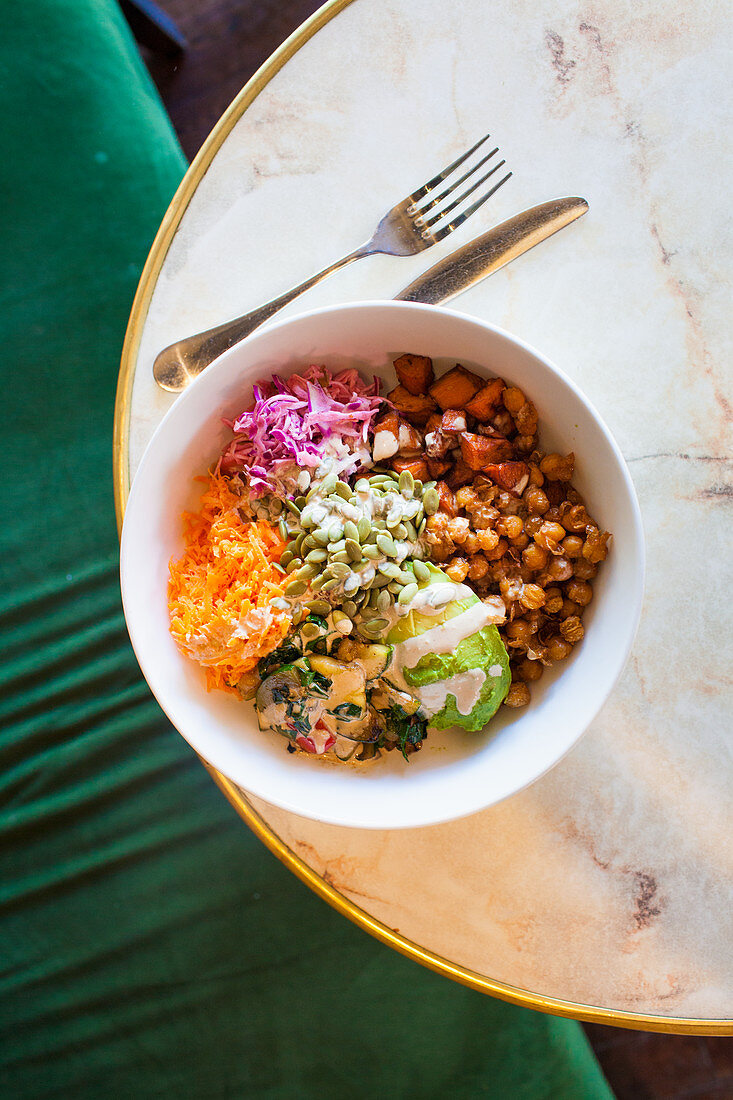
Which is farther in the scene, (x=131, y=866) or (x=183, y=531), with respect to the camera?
(x=131, y=866)

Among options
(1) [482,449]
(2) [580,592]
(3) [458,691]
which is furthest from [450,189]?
(3) [458,691]

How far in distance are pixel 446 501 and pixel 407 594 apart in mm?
155

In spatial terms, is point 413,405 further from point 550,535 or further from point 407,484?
point 550,535

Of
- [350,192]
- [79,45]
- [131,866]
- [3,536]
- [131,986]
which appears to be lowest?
[131,986]

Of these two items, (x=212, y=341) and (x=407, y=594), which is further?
(x=212, y=341)

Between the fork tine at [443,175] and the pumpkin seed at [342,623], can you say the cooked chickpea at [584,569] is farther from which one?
the fork tine at [443,175]

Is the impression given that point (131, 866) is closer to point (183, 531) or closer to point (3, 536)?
point (3, 536)

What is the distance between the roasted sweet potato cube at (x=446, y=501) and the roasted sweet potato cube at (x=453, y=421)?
8 cm

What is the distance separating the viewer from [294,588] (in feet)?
3.22

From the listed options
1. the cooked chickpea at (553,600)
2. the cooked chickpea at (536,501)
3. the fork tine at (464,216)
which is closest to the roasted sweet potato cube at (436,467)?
the cooked chickpea at (536,501)

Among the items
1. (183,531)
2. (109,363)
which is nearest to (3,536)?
(109,363)

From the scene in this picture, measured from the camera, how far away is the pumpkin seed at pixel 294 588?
981mm

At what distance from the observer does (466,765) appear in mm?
1063

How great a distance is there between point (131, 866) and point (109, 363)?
0.96 meters
